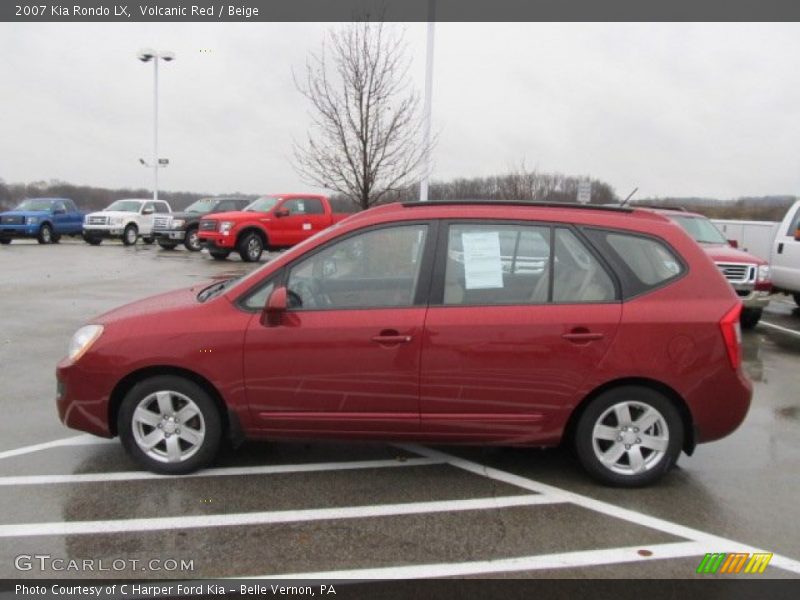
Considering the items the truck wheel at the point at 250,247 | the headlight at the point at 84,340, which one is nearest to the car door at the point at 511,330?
the headlight at the point at 84,340

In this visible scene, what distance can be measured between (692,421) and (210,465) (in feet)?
10.2

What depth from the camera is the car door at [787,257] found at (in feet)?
34.8

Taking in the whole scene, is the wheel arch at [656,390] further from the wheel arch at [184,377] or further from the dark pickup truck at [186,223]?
the dark pickup truck at [186,223]

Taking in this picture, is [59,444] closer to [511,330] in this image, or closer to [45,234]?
[511,330]

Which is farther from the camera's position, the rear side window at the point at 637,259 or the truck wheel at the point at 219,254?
the truck wheel at the point at 219,254

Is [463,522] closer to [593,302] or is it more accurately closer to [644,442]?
[644,442]

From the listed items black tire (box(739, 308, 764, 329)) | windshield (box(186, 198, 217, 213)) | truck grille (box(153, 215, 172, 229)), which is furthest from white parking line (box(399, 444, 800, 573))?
windshield (box(186, 198, 217, 213))

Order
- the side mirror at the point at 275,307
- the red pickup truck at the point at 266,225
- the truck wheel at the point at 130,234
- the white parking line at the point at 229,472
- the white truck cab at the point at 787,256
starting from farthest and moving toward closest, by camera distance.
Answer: the truck wheel at the point at 130,234 → the red pickup truck at the point at 266,225 → the white truck cab at the point at 787,256 → the white parking line at the point at 229,472 → the side mirror at the point at 275,307

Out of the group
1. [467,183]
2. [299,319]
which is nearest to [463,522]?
[299,319]

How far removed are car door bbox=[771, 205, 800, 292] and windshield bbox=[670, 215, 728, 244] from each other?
0.92 m

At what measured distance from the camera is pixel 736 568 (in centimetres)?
322

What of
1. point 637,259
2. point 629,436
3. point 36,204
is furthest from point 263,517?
point 36,204

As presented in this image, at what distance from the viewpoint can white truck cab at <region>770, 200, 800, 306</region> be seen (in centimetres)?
1061

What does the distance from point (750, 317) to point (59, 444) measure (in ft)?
32.0
